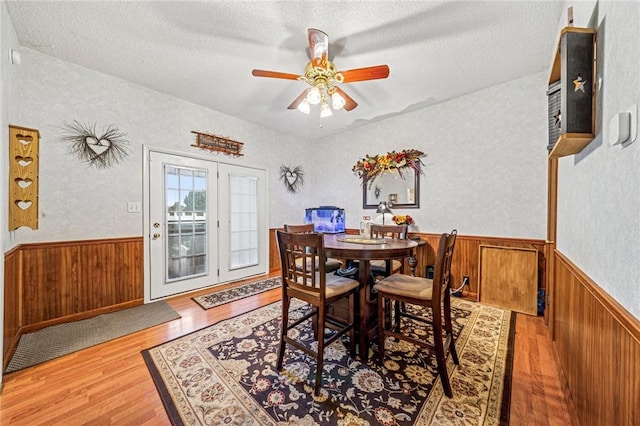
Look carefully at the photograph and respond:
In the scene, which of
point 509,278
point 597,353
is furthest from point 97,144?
point 509,278

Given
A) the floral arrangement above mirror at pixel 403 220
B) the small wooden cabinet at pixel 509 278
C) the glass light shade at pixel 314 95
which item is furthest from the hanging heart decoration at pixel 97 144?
the small wooden cabinet at pixel 509 278

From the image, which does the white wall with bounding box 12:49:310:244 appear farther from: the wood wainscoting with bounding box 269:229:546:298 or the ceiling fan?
the wood wainscoting with bounding box 269:229:546:298

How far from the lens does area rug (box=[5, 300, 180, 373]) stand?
189 centimetres

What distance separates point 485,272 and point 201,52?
3867 millimetres

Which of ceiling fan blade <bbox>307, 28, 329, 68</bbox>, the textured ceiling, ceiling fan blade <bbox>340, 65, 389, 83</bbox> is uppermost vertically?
the textured ceiling

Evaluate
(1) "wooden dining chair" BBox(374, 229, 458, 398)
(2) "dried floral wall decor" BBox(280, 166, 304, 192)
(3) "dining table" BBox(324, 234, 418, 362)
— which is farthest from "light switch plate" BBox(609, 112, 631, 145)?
(2) "dried floral wall decor" BBox(280, 166, 304, 192)

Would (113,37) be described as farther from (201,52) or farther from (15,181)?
(15,181)

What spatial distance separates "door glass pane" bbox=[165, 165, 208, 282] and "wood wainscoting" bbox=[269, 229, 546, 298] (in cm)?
303

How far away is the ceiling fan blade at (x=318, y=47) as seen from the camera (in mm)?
1788

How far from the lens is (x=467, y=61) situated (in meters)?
2.43

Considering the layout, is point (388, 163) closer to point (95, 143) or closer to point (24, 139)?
point (95, 143)

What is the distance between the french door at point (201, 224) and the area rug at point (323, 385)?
1.34 m

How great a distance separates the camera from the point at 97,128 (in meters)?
2.63

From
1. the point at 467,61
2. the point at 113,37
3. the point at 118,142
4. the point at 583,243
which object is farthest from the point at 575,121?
the point at 118,142
